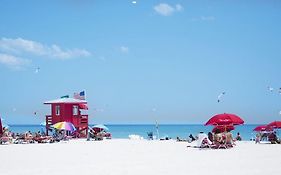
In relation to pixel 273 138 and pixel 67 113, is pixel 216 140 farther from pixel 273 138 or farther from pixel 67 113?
pixel 67 113

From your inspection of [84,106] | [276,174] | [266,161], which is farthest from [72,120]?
[276,174]

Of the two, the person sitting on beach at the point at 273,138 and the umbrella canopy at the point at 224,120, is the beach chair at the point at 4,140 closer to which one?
the umbrella canopy at the point at 224,120

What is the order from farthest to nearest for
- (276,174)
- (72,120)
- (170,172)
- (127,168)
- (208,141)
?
(72,120)
(208,141)
(127,168)
(170,172)
(276,174)

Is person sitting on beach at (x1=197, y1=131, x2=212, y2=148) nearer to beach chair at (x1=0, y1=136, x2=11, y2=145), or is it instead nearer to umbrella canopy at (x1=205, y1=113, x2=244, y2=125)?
umbrella canopy at (x1=205, y1=113, x2=244, y2=125)

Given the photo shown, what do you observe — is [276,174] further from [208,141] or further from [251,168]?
[208,141]

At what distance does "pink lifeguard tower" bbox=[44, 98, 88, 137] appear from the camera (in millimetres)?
32438

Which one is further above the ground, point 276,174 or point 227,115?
point 227,115

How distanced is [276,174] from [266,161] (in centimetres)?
318

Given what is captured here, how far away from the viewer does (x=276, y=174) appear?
10297 millimetres

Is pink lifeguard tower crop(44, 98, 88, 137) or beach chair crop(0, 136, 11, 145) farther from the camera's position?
pink lifeguard tower crop(44, 98, 88, 137)

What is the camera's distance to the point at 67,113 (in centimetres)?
3269

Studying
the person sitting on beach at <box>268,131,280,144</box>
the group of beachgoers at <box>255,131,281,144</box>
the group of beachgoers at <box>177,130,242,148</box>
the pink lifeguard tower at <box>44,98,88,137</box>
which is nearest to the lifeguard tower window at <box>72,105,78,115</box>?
the pink lifeguard tower at <box>44,98,88,137</box>

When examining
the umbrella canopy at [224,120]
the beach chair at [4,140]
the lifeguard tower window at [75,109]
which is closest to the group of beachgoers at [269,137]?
the umbrella canopy at [224,120]

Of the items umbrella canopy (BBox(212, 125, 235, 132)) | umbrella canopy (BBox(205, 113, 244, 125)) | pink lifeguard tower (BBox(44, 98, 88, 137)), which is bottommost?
umbrella canopy (BBox(212, 125, 235, 132))
